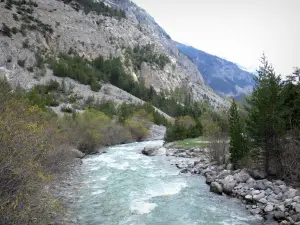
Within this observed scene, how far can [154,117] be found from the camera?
309 ft

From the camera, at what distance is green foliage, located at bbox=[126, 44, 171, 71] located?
158 meters

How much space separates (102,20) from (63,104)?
104 m

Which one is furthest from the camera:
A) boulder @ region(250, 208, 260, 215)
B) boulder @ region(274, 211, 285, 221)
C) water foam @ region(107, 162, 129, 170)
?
water foam @ region(107, 162, 129, 170)

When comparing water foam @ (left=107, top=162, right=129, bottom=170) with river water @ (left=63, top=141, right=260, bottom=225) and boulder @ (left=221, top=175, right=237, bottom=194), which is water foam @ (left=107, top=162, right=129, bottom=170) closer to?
river water @ (left=63, top=141, right=260, bottom=225)

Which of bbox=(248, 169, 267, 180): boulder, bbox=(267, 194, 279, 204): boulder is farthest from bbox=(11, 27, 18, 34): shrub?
bbox=(267, 194, 279, 204): boulder

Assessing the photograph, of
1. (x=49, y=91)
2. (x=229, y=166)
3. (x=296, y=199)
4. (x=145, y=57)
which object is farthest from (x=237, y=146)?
(x=145, y=57)

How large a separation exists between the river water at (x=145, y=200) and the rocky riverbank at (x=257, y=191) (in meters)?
0.98

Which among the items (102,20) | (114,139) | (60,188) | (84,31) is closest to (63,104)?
(114,139)

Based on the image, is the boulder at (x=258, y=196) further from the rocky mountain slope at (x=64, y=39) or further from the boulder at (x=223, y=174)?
the rocky mountain slope at (x=64, y=39)

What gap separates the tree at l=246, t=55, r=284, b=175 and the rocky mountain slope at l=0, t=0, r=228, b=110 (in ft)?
229

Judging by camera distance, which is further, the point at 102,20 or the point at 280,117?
the point at 102,20

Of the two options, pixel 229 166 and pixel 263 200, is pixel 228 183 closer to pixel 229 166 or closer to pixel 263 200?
pixel 263 200

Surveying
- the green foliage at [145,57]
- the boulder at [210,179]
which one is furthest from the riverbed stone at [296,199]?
the green foliage at [145,57]

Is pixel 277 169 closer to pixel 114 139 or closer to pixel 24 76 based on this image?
pixel 114 139
